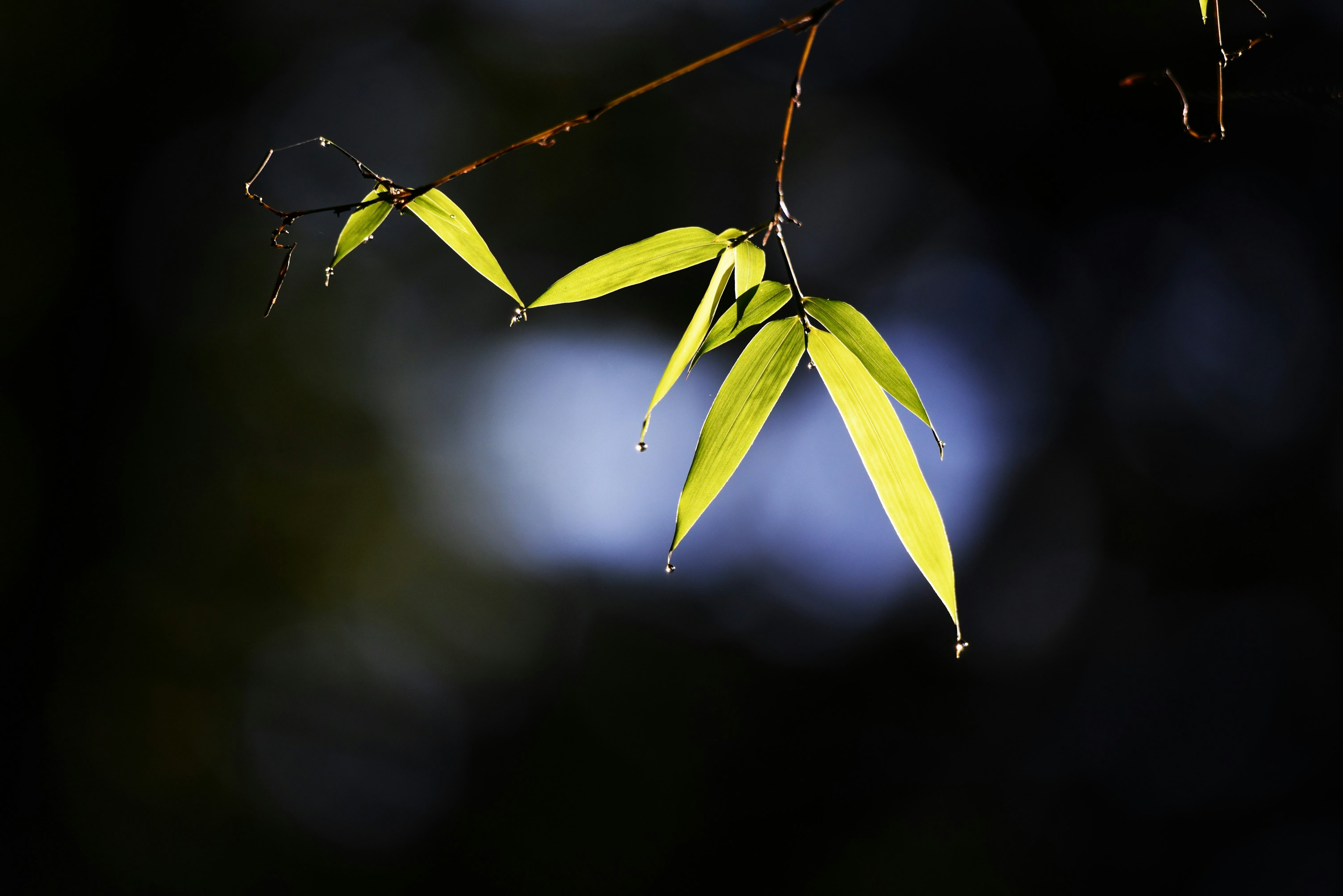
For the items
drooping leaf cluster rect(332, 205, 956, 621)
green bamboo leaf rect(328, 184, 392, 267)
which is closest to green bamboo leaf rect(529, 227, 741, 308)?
drooping leaf cluster rect(332, 205, 956, 621)

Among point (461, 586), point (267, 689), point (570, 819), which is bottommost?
point (570, 819)

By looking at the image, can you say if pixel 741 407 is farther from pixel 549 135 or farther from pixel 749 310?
pixel 549 135

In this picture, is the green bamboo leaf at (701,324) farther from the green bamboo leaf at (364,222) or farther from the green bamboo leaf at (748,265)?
the green bamboo leaf at (364,222)

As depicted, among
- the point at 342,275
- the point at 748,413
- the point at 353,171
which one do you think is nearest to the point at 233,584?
the point at 342,275

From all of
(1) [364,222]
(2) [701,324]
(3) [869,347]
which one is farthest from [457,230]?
(3) [869,347]

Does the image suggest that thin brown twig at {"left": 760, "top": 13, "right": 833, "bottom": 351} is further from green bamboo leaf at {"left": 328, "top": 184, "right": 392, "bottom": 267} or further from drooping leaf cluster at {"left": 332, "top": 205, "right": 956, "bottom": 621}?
green bamboo leaf at {"left": 328, "top": 184, "right": 392, "bottom": 267}

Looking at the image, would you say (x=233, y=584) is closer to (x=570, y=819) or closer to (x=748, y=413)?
(x=570, y=819)
